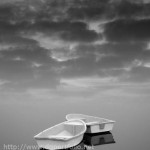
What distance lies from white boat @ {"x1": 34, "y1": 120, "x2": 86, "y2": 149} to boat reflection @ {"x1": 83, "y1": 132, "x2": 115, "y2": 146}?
1.01 metres

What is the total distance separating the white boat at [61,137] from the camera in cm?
1143

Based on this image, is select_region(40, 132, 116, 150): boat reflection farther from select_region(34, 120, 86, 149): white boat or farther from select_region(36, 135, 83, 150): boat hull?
select_region(36, 135, 83, 150): boat hull

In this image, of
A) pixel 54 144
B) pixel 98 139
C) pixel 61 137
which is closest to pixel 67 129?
pixel 61 137

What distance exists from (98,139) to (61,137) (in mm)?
2983

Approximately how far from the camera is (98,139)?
15562 millimetres

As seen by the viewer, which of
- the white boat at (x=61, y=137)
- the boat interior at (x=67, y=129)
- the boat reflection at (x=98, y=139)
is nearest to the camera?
the white boat at (x=61, y=137)

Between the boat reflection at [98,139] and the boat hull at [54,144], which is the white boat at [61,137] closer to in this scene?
the boat hull at [54,144]

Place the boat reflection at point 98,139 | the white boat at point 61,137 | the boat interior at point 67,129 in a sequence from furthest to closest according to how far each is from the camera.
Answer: the boat reflection at point 98,139, the boat interior at point 67,129, the white boat at point 61,137

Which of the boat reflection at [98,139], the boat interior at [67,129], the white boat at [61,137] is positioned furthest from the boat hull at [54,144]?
the boat reflection at [98,139]

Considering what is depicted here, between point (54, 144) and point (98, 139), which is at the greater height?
point (54, 144)

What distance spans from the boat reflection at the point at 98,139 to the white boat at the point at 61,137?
39.7 inches

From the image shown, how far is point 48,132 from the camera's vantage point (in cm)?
1369

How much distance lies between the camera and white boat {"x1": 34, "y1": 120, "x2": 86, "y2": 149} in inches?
450

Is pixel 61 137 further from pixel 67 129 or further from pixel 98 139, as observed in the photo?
pixel 98 139
